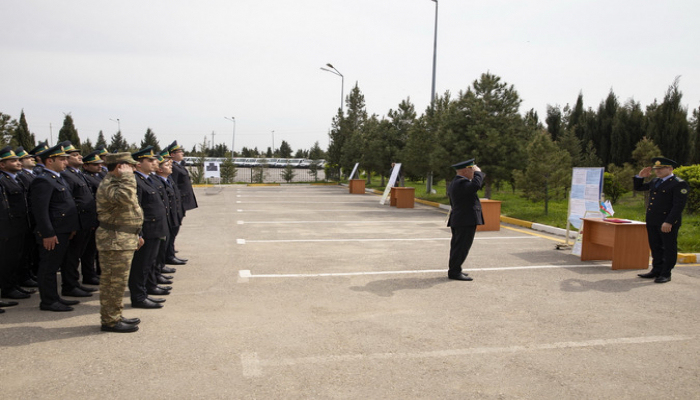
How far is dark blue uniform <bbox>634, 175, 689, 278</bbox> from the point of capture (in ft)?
24.0

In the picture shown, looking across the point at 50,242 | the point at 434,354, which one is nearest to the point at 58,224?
the point at 50,242

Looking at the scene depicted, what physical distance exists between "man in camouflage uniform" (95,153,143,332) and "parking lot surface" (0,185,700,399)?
0.28 metres

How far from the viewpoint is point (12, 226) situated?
229 inches

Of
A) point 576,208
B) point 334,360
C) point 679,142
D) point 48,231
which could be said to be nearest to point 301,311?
point 334,360

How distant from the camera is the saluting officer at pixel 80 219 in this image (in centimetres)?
617

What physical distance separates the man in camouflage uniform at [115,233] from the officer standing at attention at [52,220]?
3.46 feet

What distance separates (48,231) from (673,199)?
326 inches

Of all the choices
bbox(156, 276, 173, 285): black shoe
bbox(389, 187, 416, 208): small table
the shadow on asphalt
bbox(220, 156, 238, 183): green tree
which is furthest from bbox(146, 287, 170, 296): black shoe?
bbox(220, 156, 238, 183): green tree

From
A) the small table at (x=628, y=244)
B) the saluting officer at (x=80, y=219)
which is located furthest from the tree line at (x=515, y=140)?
the saluting officer at (x=80, y=219)

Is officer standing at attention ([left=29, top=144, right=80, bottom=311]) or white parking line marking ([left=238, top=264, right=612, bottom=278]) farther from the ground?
officer standing at attention ([left=29, top=144, right=80, bottom=311])

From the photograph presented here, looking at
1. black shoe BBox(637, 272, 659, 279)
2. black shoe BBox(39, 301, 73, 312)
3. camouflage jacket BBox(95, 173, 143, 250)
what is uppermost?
camouflage jacket BBox(95, 173, 143, 250)

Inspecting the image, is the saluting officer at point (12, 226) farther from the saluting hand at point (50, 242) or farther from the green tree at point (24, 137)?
the green tree at point (24, 137)

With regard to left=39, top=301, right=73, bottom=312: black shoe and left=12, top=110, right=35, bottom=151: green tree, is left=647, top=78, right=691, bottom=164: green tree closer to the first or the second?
left=39, top=301, right=73, bottom=312: black shoe

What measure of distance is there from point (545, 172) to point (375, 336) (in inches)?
467
